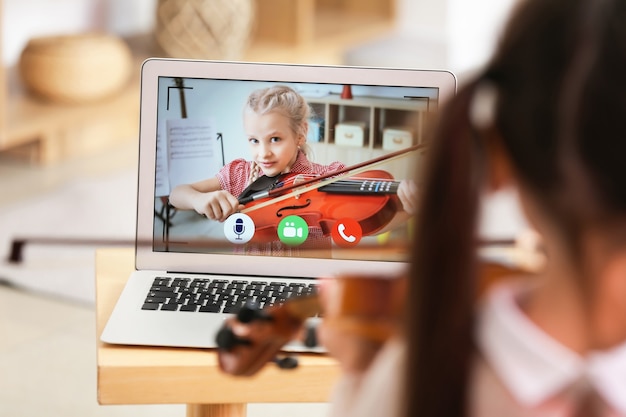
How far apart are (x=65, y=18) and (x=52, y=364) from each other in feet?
6.16

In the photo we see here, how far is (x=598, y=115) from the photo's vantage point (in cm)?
57

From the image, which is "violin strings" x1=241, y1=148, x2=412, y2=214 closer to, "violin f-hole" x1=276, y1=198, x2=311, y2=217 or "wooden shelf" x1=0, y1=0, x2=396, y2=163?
"violin f-hole" x1=276, y1=198, x2=311, y2=217

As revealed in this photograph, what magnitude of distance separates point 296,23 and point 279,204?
9.42 feet

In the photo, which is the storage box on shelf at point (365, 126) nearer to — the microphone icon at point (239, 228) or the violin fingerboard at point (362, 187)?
the violin fingerboard at point (362, 187)

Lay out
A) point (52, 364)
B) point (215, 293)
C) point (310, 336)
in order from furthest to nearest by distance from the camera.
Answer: point (52, 364)
point (215, 293)
point (310, 336)

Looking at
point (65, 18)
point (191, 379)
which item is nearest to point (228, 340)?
point (191, 379)

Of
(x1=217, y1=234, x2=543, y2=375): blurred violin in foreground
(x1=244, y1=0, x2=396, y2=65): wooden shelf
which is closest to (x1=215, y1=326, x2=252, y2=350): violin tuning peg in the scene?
(x1=217, y1=234, x2=543, y2=375): blurred violin in foreground

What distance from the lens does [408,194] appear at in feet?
4.14

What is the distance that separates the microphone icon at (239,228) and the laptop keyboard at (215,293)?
2.6 inches

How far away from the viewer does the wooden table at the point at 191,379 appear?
107cm

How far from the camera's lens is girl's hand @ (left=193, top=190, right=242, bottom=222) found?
1.27 m

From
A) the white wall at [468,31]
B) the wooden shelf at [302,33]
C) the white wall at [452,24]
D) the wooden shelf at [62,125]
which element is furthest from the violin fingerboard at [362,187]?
the white wall at [468,31]

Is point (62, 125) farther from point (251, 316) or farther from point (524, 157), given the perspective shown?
point (524, 157)

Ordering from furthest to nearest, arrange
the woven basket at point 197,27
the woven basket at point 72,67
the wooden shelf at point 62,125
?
the woven basket at point 197,27 → the woven basket at point 72,67 → the wooden shelf at point 62,125
